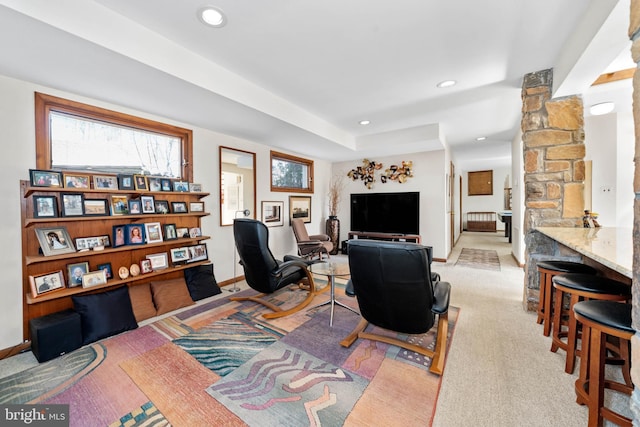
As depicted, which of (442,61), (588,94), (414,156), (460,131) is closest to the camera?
(442,61)

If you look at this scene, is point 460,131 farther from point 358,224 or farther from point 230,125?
point 230,125

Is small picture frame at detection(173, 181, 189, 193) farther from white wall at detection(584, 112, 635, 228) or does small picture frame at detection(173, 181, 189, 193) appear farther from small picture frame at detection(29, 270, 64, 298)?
white wall at detection(584, 112, 635, 228)

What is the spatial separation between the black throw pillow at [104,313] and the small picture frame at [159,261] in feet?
1.28

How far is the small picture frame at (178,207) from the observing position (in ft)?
10.3

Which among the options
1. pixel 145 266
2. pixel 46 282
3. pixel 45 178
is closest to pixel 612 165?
pixel 145 266

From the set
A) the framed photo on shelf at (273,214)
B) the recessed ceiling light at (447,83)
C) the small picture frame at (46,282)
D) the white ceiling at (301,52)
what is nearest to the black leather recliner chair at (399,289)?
the white ceiling at (301,52)

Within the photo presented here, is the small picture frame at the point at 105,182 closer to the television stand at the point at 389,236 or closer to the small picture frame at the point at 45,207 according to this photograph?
the small picture frame at the point at 45,207

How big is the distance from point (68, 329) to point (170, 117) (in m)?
2.34

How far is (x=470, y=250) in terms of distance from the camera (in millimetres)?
6266

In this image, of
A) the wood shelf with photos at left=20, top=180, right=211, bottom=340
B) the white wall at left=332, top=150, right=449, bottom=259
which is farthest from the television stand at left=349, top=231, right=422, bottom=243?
the wood shelf with photos at left=20, top=180, right=211, bottom=340

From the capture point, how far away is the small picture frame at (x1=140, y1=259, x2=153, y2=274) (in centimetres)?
285

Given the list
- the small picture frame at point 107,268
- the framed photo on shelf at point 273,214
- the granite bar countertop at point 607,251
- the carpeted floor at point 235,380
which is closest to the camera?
the granite bar countertop at point 607,251

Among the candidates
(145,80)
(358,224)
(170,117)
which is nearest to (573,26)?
(145,80)

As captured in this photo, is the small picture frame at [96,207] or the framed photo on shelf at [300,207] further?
the framed photo on shelf at [300,207]
